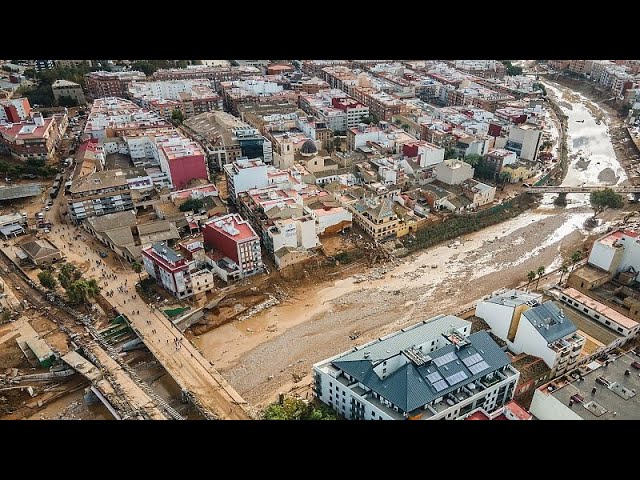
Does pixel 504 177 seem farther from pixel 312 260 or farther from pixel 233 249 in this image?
pixel 233 249

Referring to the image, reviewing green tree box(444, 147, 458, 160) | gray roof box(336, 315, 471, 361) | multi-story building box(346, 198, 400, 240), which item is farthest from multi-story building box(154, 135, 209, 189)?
gray roof box(336, 315, 471, 361)

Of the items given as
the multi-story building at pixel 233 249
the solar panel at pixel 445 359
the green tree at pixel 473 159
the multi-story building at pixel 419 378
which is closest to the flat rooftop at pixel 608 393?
the multi-story building at pixel 419 378

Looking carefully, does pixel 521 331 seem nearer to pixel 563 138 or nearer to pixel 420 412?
pixel 420 412

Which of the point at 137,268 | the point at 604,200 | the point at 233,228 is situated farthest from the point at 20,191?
the point at 604,200

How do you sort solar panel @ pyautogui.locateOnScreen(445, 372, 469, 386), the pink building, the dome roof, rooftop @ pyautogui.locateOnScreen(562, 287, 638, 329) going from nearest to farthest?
solar panel @ pyautogui.locateOnScreen(445, 372, 469, 386), rooftop @ pyautogui.locateOnScreen(562, 287, 638, 329), the pink building, the dome roof

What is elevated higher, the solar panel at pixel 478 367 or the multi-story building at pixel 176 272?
the solar panel at pixel 478 367

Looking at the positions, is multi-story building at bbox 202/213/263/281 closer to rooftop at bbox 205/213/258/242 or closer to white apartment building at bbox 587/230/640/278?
rooftop at bbox 205/213/258/242

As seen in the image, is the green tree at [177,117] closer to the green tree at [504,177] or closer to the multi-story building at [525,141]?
the green tree at [504,177]

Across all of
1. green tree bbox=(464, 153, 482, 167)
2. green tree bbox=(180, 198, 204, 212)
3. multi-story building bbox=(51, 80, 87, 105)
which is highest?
multi-story building bbox=(51, 80, 87, 105)
